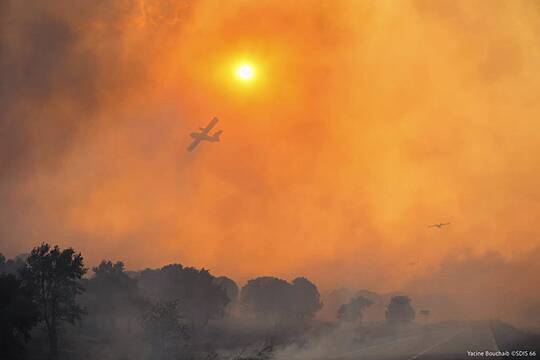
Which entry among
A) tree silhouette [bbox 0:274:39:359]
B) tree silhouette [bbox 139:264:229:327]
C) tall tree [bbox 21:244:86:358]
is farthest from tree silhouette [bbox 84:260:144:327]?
tree silhouette [bbox 0:274:39:359]

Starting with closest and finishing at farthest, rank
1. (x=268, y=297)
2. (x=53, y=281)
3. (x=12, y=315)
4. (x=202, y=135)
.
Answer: (x=12, y=315)
(x=53, y=281)
(x=202, y=135)
(x=268, y=297)

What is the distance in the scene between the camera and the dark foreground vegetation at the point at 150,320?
2687 inches

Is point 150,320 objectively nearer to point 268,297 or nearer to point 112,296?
point 112,296

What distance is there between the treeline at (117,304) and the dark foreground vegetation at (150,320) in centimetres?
17

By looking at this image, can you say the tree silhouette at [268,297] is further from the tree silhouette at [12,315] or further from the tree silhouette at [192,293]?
the tree silhouette at [12,315]

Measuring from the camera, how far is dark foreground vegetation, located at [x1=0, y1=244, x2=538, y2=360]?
68250mm

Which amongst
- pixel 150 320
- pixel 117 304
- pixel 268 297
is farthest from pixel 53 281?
pixel 268 297

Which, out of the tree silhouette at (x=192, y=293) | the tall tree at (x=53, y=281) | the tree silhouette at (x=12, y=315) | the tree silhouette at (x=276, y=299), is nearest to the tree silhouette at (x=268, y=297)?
the tree silhouette at (x=276, y=299)

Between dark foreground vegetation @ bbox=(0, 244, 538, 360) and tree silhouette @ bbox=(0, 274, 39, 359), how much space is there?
0.11 metres

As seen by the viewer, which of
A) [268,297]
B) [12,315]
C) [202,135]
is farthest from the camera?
[268,297]

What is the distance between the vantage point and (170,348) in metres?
97.1

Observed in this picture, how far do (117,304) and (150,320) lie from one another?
135 ft

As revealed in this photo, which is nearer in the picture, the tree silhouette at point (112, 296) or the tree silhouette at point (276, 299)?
the tree silhouette at point (112, 296)

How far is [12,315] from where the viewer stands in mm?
59125
